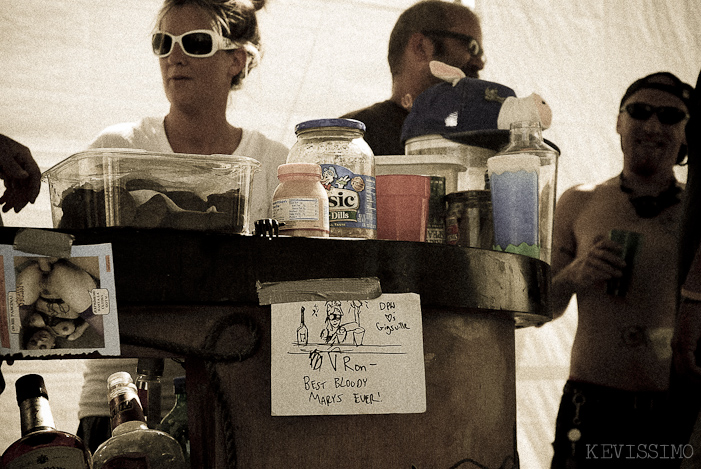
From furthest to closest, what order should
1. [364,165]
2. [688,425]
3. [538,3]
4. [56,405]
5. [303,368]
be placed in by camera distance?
[538,3]
[688,425]
[56,405]
[364,165]
[303,368]

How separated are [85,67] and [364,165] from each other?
133 cm

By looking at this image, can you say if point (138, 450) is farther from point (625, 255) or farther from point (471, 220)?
point (625, 255)

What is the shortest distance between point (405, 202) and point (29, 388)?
0.44m

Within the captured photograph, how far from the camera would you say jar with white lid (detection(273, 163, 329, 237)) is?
0.64 m

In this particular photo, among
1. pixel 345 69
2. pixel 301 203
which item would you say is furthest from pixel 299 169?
pixel 345 69

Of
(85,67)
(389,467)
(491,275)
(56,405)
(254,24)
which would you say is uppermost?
(254,24)

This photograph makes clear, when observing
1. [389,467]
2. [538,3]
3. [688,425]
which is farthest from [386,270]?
[538,3]

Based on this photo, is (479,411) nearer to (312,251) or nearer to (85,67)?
(312,251)

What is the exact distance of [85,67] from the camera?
1.80m

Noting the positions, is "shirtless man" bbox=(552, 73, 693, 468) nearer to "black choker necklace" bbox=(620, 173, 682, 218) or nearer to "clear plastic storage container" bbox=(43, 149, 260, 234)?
"black choker necklace" bbox=(620, 173, 682, 218)

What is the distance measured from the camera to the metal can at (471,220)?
2.55 ft

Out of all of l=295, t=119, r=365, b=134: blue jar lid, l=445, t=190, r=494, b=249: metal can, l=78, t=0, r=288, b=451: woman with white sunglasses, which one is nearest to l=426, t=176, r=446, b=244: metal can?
l=445, t=190, r=494, b=249: metal can

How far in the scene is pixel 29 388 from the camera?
0.70m

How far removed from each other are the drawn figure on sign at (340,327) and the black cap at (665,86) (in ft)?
6.35
